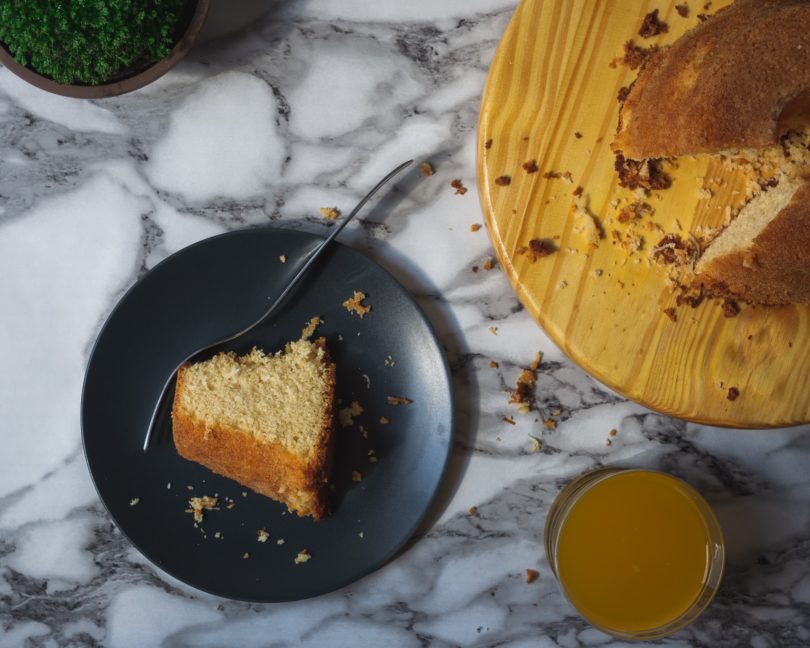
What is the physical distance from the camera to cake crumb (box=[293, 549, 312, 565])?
1.59 metres

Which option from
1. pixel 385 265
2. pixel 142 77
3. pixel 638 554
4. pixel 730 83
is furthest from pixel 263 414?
pixel 730 83

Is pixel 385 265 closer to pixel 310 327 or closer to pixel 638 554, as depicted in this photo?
pixel 310 327

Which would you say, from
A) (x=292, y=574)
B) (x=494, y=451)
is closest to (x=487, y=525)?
(x=494, y=451)

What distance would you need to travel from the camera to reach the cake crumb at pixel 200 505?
5.22 ft

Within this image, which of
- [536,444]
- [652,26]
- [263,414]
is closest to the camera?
[652,26]

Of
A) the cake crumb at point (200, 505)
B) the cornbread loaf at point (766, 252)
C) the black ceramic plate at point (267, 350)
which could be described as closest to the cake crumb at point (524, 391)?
the black ceramic plate at point (267, 350)

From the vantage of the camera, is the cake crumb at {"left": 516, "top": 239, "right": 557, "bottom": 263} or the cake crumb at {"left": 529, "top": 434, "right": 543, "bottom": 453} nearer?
the cake crumb at {"left": 516, "top": 239, "right": 557, "bottom": 263}

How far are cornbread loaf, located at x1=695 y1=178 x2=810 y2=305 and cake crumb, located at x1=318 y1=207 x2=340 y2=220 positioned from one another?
2.53 ft

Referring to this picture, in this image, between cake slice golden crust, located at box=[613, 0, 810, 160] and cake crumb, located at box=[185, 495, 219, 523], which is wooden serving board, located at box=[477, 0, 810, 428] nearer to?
cake slice golden crust, located at box=[613, 0, 810, 160]

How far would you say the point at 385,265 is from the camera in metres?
1.64

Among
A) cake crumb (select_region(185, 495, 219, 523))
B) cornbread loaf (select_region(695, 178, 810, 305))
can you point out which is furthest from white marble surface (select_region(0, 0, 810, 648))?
cornbread loaf (select_region(695, 178, 810, 305))

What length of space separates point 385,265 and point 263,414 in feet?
1.39

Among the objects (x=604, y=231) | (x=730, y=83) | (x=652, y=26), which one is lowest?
(x=604, y=231)

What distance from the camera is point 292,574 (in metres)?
1.59
